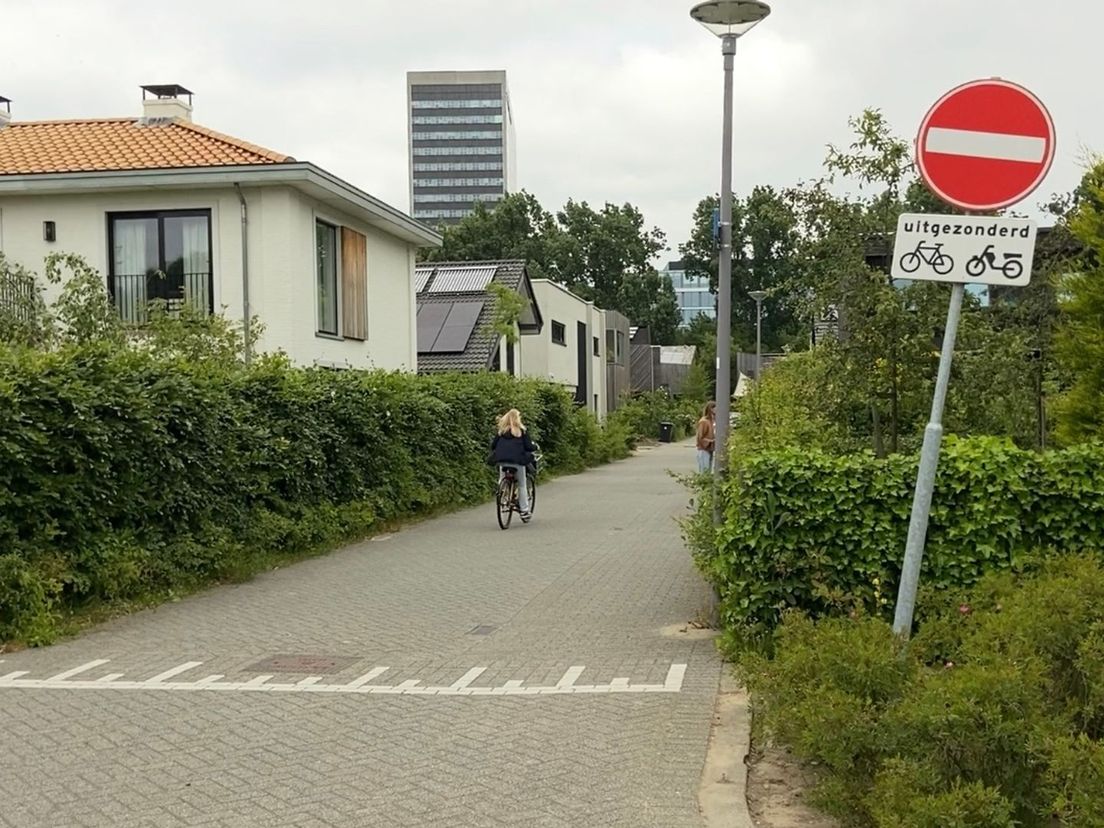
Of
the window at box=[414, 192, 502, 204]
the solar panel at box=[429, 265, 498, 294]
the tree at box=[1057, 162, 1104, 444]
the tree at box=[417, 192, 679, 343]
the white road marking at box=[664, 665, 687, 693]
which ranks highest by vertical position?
the window at box=[414, 192, 502, 204]

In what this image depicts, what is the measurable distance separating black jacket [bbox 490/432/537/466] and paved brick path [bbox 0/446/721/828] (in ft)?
16.4

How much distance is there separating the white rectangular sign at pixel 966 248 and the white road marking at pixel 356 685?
2.98 metres

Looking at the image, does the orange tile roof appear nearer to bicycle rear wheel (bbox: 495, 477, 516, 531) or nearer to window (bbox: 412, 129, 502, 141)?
bicycle rear wheel (bbox: 495, 477, 516, 531)

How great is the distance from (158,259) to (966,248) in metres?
17.6

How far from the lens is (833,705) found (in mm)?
4582

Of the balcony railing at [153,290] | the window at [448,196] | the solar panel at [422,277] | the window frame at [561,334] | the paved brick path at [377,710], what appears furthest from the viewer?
the window at [448,196]

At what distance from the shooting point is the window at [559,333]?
44.9m

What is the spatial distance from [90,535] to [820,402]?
6219mm

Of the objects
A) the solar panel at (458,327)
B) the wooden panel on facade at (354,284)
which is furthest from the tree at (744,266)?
the wooden panel on facade at (354,284)

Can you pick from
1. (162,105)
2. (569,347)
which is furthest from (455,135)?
(162,105)

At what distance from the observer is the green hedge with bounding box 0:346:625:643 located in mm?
8992

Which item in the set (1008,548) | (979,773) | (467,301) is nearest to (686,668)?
(1008,548)

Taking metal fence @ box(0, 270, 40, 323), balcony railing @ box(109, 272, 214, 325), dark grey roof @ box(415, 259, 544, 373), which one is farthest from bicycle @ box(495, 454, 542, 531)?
dark grey roof @ box(415, 259, 544, 373)

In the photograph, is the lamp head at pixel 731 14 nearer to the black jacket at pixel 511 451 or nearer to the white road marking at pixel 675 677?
the white road marking at pixel 675 677
